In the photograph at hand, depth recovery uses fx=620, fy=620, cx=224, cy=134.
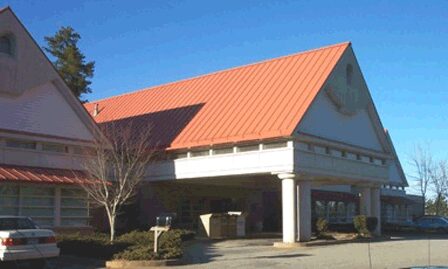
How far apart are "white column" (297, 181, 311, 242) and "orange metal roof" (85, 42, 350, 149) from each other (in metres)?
3.43

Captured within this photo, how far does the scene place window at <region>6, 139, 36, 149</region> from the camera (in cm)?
2661

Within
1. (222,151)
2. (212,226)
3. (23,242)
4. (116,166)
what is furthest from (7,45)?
(212,226)

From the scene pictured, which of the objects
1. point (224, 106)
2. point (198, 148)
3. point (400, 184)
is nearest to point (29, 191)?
point (198, 148)

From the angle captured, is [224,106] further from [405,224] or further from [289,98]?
[405,224]

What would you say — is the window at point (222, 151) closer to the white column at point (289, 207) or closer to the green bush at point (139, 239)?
the white column at point (289, 207)

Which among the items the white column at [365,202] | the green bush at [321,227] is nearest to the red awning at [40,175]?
the green bush at [321,227]

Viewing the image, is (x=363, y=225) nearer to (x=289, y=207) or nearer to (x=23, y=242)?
(x=289, y=207)

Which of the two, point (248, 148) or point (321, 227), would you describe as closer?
point (248, 148)

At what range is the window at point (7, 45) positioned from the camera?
86.7 ft

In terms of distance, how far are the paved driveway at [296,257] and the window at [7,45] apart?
10180 mm

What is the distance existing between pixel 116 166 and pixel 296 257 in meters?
11.7

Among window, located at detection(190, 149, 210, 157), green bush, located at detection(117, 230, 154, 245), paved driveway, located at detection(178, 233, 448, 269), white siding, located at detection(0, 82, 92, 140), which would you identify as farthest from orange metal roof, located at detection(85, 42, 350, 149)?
green bush, located at detection(117, 230, 154, 245)

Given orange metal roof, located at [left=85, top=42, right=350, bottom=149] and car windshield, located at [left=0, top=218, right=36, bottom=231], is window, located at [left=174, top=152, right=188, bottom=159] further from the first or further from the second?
car windshield, located at [left=0, top=218, right=36, bottom=231]

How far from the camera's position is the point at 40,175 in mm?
26344
